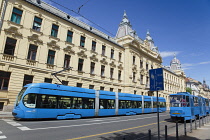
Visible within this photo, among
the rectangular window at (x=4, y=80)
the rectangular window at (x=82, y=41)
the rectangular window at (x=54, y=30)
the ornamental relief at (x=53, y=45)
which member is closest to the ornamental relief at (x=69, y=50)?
the ornamental relief at (x=53, y=45)

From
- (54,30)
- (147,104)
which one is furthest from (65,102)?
(147,104)

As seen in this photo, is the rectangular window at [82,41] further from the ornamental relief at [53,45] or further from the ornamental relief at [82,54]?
the ornamental relief at [53,45]

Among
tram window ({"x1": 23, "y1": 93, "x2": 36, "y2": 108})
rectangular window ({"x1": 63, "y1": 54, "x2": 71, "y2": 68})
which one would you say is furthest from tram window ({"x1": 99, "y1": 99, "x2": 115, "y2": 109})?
rectangular window ({"x1": 63, "y1": 54, "x2": 71, "y2": 68})

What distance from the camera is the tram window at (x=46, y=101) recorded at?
→ 11189mm

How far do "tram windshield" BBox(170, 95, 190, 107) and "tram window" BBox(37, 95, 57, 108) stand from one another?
11.4 metres

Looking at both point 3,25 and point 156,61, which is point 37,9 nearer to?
point 3,25

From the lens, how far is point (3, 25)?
1524cm

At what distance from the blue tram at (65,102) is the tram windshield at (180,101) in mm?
6333

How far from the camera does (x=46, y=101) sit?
38.1 feet

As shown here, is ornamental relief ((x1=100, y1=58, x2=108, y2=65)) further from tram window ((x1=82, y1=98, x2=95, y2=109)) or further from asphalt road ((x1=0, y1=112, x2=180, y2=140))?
asphalt road ((x1=0, y1=112, x2=180, y2=140))

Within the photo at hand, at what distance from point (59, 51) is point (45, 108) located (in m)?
10.3

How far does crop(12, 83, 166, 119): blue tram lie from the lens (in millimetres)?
10727

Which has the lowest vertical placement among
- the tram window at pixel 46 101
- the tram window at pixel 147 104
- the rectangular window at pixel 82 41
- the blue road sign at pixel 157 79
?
the tram window at pixel 147 104

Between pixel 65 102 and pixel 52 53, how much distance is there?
9.14 meters
